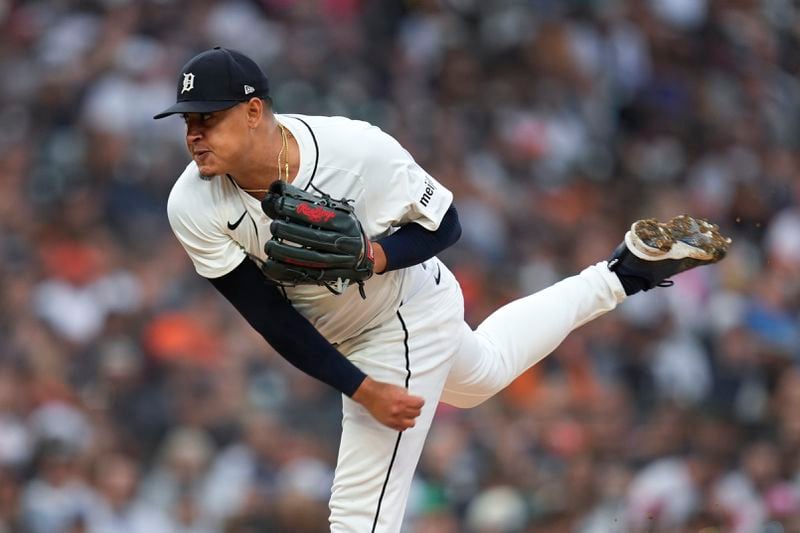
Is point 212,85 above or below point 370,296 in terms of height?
A: above

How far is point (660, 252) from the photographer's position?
5.00m

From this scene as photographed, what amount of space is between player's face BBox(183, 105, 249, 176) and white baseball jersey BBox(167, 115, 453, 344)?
0.15 meters

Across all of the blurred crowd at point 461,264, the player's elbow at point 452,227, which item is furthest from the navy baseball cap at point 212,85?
the blurred crowd at point 461,264

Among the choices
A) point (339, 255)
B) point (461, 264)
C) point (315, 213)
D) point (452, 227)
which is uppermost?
point (315, 213)

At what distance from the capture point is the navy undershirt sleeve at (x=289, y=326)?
4305mm

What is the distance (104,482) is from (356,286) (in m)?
3.46

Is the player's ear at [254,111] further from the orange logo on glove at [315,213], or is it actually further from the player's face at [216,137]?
the orange logo on glove at [315,213]

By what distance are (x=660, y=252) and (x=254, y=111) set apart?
161 cm

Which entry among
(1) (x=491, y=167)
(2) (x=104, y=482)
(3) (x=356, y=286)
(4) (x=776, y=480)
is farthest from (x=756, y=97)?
(3) (x=356, y=286)

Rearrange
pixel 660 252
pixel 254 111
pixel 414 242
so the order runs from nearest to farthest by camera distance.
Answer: pixel 254 111
pixel 414 242
pixel 660 252

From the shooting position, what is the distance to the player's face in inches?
163

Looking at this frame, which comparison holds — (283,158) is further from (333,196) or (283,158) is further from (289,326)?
(289,326)

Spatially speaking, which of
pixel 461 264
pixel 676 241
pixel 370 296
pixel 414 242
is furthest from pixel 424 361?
pixel 461 264

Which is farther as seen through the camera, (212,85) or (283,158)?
(283,158)
